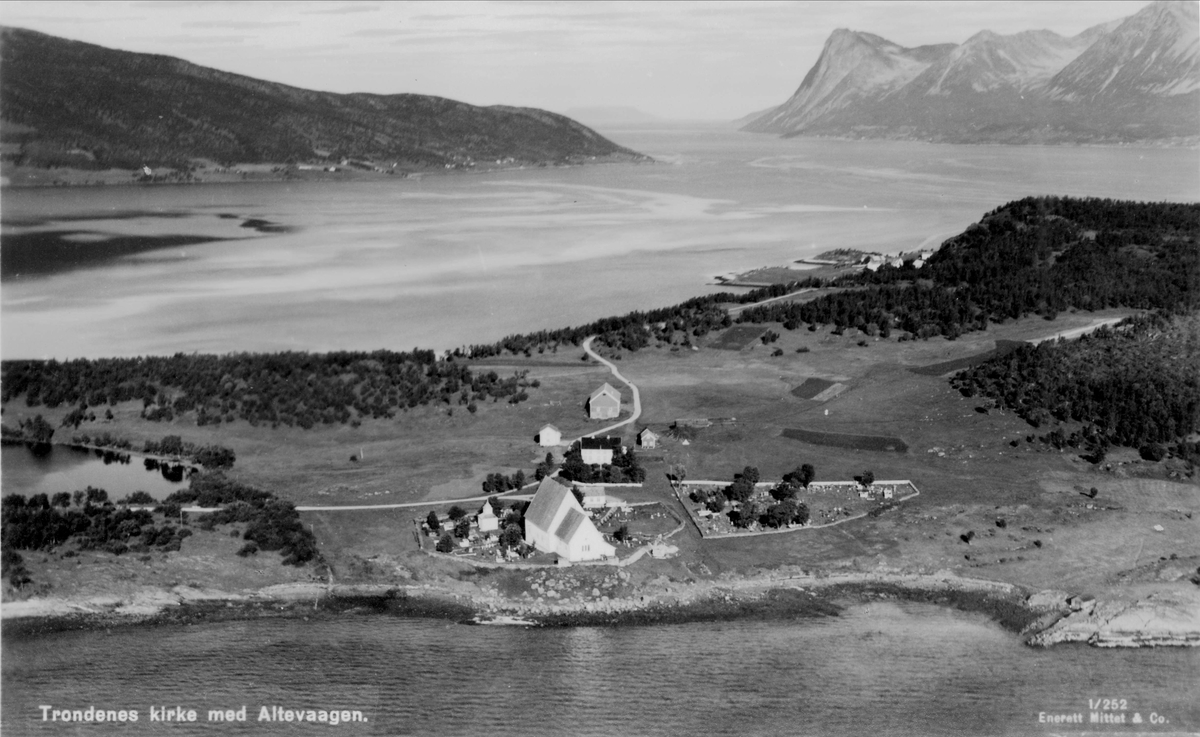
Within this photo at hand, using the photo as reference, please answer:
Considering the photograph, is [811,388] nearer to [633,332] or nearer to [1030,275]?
[633,332]

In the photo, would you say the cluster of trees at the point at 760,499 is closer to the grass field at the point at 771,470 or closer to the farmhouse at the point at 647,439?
the grass field at the point at 771,470

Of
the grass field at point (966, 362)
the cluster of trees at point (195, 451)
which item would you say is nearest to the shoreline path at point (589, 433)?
the cluster of trees at point (195, 451)

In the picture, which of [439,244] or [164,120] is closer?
[439,244]

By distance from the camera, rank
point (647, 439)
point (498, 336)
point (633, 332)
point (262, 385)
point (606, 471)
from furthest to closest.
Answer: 1. point (498, 336)
2. point (633, 332)
3. point (262, 385)
4. point (647, 439)
5. point (606, 471)

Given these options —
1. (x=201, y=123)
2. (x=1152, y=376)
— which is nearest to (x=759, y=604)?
(x=1152, y=376)

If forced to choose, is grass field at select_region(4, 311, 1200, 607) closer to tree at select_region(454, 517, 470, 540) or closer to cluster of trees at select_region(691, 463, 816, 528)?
cluster of trees at select_region(691, 463, 816, 528)

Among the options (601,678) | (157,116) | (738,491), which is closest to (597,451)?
(738,491)
